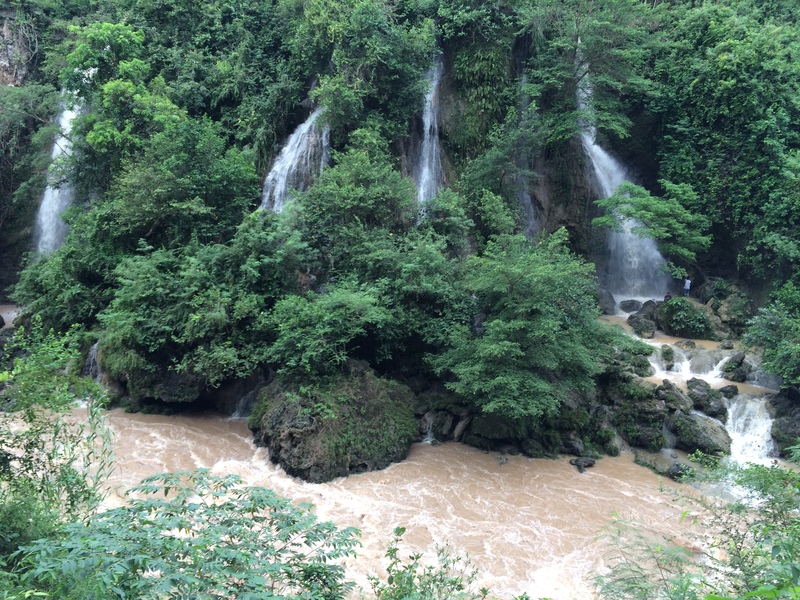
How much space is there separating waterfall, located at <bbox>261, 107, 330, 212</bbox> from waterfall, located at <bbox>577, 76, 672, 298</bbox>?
32.0 feet

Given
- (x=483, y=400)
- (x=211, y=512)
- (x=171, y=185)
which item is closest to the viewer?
(x=211, y=512)

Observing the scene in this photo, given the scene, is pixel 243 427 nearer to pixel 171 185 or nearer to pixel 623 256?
pixel 171 185

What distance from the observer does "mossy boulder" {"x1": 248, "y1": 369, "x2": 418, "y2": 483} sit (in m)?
12.0

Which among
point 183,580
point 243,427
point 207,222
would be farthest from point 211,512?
point 207,222

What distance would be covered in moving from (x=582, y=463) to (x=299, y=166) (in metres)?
12.4

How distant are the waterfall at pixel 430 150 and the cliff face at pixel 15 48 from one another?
1719 cm

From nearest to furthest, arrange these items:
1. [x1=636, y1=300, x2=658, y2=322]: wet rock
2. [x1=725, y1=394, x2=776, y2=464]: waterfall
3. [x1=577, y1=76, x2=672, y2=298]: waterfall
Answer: [x1=725, y1=394, x2=776, y2=464]: waterfall, [x1=636, y1=300, x2=658, y2=322]: wet rock, [x1=577, y1=76, x2=672, y2=298]: waterfall

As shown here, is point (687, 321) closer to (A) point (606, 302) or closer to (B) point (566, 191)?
(A) point (606, 302)

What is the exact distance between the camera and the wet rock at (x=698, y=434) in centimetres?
1272

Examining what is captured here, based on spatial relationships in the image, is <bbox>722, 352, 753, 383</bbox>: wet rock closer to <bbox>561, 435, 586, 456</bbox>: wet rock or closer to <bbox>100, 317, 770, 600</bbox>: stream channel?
<bbox>100, 317, 770, 600</bbox>: stream channel

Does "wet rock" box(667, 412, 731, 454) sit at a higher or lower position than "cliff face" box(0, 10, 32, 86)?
lower

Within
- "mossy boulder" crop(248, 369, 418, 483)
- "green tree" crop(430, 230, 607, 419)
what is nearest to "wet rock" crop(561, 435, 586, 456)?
"green tree" crop(430, 230, 607, 419)

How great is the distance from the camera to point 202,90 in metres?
20.4

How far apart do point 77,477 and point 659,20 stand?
23.5m
